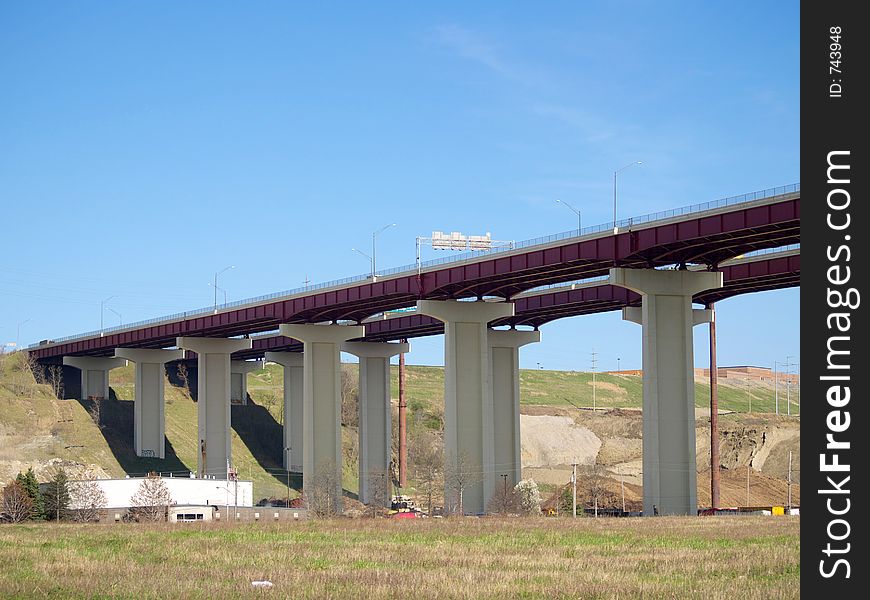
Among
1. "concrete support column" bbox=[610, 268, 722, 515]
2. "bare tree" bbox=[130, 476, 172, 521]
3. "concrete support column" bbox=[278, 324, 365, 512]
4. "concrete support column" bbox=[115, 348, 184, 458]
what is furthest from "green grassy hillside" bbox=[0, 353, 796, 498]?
"concrete support column" bbox=[610, 268, 722, 515]

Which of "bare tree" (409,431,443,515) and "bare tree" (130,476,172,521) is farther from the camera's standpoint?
"bare tree" (409,431,443,515)

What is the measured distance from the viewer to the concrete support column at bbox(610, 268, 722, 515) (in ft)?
267

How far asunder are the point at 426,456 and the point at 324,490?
133 ft

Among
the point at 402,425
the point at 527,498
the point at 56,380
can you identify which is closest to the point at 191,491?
the point at 527,498

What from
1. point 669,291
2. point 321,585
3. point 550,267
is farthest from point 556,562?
point 550,267

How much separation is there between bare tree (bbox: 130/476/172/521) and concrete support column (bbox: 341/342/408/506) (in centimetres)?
3497

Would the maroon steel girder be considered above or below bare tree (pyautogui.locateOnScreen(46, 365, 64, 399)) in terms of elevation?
above

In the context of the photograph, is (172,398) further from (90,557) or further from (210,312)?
(90,557)

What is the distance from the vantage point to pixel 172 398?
190750mm

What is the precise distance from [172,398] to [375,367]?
61986mm

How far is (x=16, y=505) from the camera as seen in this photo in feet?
295

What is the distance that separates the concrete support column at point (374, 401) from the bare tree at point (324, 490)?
18552 millimetres

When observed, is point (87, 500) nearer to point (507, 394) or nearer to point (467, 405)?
point (467, 405)

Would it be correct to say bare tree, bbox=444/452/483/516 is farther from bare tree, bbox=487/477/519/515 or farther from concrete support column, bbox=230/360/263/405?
concrete support column, bbox=230/360/263/405
